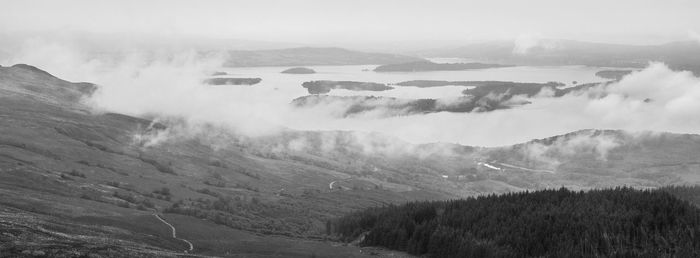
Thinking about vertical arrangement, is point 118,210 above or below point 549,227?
below

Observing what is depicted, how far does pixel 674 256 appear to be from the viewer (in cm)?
8162

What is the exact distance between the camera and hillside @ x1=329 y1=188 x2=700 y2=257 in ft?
300

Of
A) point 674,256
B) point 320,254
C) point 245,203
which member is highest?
point 674,256

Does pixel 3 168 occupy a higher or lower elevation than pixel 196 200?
higher

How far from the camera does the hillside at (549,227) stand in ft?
300

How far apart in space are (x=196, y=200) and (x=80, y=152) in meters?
51.8

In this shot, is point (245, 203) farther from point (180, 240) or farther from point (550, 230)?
point (550, 230)

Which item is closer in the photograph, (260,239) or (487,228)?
(487,228)

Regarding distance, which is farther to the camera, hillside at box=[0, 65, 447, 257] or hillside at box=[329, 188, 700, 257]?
hillside at box=[329, 188, 700, 257]

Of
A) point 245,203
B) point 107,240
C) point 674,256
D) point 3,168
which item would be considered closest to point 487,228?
point 674,256

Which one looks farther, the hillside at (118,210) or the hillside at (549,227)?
the hillside at (549,227)

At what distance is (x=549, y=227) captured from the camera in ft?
328

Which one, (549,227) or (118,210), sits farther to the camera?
(118,210)

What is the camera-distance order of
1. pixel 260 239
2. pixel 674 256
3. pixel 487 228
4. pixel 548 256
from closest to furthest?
pixel 674 256, pixel 548 256, pixel 487 228, pixel 260 239
